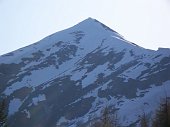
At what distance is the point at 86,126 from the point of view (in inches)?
7844

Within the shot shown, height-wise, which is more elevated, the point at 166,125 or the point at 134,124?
the point at 134,124

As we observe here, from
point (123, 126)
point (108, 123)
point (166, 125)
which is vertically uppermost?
point (123, 126)

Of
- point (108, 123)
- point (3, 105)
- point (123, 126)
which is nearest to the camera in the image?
point (3, 105)

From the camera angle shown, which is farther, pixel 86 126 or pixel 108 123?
pixel 86 126

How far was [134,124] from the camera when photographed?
628 ft

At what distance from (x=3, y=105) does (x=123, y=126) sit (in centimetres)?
14229

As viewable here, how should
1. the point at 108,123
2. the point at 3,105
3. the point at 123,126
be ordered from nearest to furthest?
the point at 3,105, the point at 108,123, the point at 123,126

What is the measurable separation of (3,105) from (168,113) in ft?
75.5


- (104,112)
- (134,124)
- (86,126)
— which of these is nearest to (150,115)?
(134,124)

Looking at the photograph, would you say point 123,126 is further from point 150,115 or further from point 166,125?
point 166,125

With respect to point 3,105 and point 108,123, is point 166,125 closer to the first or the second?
point 108,123

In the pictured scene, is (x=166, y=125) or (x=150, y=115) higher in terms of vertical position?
(x=150, y=115)

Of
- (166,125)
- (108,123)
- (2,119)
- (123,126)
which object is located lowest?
(166,125)

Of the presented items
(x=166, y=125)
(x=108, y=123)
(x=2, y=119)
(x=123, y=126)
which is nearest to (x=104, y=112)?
(x=108, y=123)
